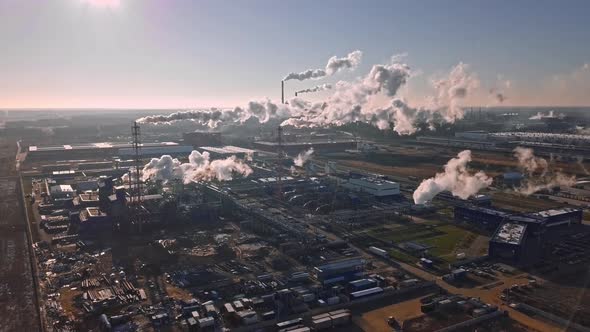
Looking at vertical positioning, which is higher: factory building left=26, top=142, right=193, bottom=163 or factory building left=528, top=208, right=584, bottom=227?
factory building left=26, top=142, right=193, bottom=163

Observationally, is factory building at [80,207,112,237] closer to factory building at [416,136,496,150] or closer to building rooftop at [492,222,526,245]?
building rooftop at [492,222,526,245]

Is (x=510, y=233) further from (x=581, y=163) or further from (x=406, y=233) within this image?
(x=581, y=163)

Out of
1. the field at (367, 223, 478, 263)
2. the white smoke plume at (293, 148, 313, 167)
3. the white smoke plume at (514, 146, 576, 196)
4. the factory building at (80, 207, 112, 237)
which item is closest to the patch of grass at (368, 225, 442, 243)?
the field at (367, 223, 478, 263)

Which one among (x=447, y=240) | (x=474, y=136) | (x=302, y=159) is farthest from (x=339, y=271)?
(x=474, y=136)

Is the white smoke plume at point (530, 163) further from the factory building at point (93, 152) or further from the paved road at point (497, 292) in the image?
the factory building at point (93, 152)

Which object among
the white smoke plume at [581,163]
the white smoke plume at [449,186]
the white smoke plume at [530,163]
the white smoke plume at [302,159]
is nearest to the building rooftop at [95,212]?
the white smoke plume at [449,186]

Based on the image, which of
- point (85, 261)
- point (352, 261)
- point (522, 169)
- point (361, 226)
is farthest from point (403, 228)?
point (522, 169)
